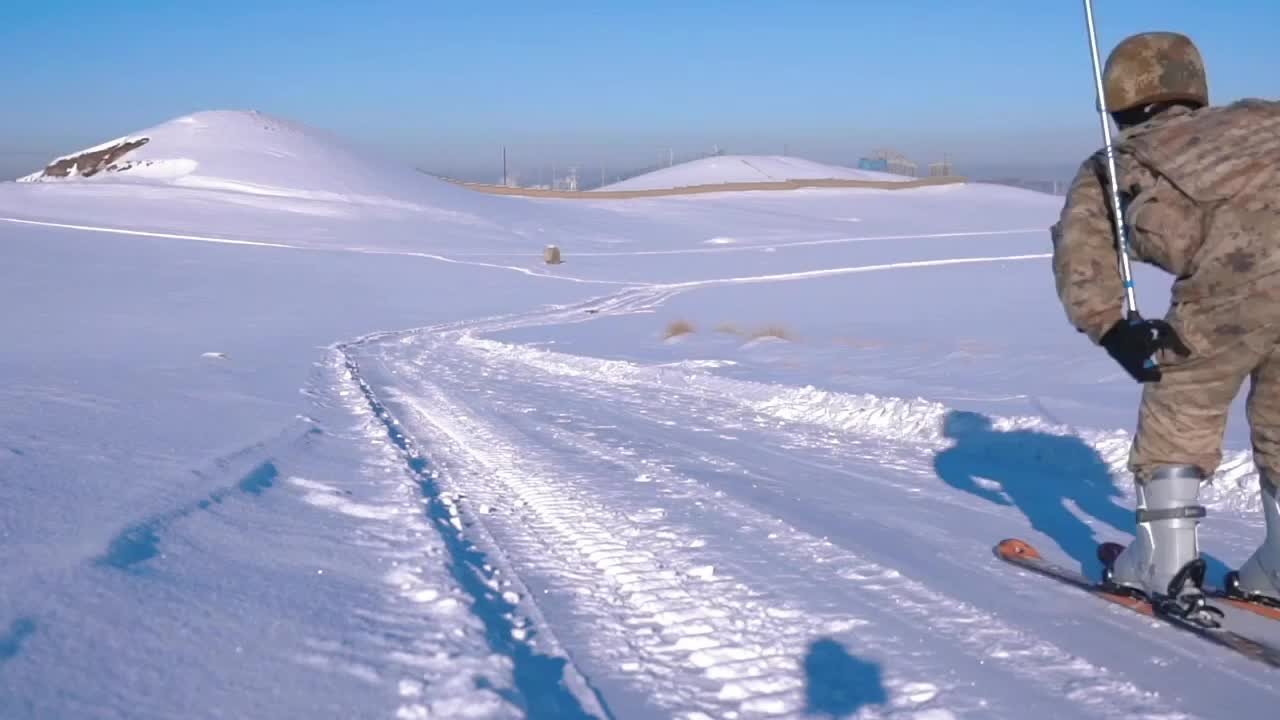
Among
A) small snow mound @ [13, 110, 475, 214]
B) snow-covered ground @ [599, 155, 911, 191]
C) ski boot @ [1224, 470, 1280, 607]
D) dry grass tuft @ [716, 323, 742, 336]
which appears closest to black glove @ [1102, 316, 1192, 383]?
ski boot @ [1224, 470, 1280, 607]

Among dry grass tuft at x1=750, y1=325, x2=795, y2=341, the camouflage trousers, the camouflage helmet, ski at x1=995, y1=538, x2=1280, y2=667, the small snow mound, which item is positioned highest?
the small snow mound

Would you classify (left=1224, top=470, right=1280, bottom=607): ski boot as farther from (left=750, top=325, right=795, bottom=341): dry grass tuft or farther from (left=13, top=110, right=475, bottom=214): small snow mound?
(left=13, top=110, right=475, bottom=214): small snow mound

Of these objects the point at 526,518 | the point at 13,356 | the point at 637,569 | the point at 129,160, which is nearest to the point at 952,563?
the point at 637,569

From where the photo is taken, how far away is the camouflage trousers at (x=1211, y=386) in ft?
11.0

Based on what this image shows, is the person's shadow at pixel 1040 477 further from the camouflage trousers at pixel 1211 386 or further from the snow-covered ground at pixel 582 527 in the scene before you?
the camouflage trousers at pixel 1211 386

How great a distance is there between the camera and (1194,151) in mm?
3318

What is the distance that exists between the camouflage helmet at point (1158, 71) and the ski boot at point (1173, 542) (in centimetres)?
116

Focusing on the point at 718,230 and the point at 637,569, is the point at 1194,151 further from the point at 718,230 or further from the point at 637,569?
the point at 718,230

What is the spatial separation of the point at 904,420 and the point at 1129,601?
4.31 meters

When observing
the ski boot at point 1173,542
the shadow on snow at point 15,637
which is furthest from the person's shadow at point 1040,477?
the shadow on snow at point 15,637

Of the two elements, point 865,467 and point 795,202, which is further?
point 795,202

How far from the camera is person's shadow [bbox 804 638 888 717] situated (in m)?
3.14

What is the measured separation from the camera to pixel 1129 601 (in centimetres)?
388

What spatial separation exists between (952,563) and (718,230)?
50131 millimetres
